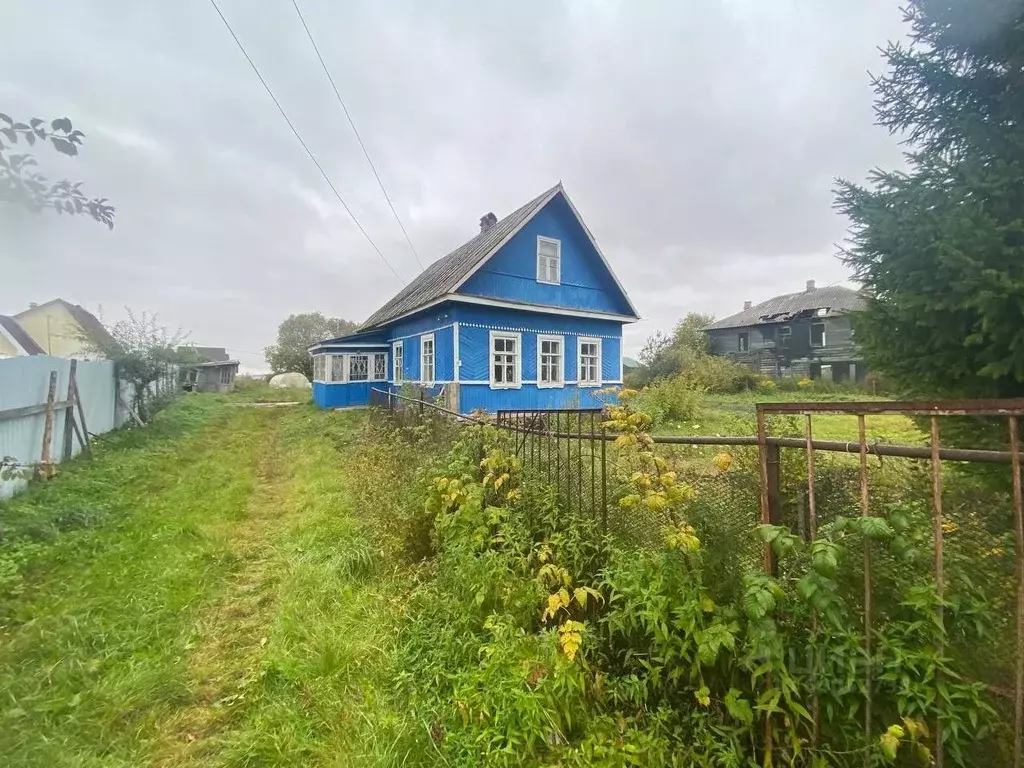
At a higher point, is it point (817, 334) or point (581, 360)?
point (817, 334)

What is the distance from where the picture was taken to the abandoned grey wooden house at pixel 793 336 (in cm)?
2891

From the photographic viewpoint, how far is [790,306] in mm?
32031

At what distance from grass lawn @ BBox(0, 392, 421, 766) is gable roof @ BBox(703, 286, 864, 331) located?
32.6 m

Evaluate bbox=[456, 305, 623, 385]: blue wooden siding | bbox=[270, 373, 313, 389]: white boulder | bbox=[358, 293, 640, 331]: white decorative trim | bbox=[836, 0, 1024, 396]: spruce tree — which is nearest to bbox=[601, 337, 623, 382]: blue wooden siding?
bbox=[456, 305, 623, 385]: blue wooden siding

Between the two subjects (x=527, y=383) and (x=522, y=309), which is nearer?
(x=522, y=309)

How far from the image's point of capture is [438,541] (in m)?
3.86

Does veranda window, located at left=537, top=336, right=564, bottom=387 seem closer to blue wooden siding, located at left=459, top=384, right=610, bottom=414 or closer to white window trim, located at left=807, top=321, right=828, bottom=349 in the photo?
blue wooden siding, located at left=459, top=384, right=610, bottom=414

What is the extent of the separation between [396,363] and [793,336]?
2829cm

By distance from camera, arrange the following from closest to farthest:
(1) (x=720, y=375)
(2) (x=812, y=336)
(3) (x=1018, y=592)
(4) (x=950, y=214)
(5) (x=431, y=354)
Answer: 1. (3) (x=1018, y=592)
2. (4) (x=950, y=214)
3. (5) (x=431, y=354)
4. (1) (x=720, y=375)
5. (2) (x=812, y=336)

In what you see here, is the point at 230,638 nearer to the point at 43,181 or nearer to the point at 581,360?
the point at 43,181

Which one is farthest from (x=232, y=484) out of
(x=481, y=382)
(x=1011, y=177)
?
(x=1011, y=177)

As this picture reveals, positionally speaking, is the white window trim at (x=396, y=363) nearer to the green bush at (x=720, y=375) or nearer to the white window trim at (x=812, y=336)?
the green bush at (x=720, y=375)

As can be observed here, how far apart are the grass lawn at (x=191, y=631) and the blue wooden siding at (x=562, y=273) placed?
7.82m

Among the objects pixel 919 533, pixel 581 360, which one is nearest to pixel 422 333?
pixel 581 360
